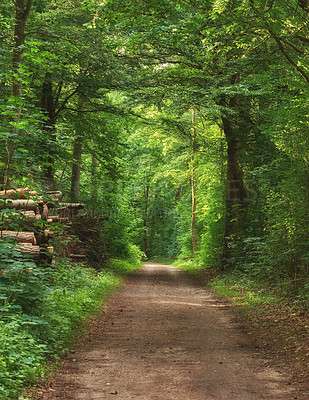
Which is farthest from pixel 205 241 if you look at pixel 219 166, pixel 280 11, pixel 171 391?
pixel 171 391

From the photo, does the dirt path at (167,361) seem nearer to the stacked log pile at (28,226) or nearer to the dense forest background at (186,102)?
the stacked log pile at (28,226)

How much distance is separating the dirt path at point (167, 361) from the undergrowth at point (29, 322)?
0.34m

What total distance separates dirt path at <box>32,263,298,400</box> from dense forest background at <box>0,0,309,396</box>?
249cm

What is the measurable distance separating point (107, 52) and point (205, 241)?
12794 millimetres

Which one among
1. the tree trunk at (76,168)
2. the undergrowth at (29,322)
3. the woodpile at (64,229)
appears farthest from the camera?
the tree trunk at (76,168)

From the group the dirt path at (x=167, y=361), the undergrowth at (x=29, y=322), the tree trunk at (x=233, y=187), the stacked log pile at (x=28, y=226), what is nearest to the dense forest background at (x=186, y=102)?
the tree trunk at (x=233, y=187)

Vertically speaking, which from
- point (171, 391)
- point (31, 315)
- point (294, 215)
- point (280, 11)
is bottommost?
point (171, 391)

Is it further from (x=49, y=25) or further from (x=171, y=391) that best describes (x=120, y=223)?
(x=171, y=391)

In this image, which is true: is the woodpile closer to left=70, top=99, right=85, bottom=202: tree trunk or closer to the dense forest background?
the dense forest background

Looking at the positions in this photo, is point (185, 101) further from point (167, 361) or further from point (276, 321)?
point (167, 361)

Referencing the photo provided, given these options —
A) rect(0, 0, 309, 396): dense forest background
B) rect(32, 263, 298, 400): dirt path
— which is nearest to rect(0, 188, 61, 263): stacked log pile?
rect(0, 0, 309, 396): dense forest background

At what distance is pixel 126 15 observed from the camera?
11.9 meters

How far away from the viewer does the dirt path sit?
5234 millimetres

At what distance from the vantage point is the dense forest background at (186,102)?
28.3ft
